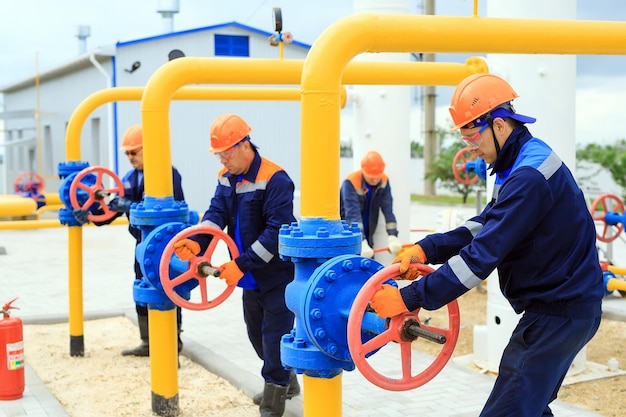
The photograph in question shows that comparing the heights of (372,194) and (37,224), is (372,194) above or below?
above

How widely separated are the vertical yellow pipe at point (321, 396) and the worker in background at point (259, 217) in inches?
53.1

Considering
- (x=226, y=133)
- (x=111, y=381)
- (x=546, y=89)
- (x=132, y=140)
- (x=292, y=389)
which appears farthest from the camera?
(x=132, y=140)

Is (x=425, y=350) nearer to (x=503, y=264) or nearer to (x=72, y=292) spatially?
(x=72, y=292)

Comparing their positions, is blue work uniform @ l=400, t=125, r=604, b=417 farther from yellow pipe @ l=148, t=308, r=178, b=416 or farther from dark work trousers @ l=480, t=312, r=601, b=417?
yellow pipe @ l=148, t=308, r=178, b=416

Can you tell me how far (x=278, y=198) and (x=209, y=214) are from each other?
18.0 inches

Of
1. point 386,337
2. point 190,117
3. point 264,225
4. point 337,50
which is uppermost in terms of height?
point 190,117

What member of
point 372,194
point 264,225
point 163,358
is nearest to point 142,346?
point 163,358

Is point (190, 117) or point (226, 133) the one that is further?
point (190, 117)

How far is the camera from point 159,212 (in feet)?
15.3

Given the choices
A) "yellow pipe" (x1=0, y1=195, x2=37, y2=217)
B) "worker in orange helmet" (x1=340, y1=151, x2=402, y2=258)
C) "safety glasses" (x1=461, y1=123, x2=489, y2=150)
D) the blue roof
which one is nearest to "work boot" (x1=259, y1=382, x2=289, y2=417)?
"safety glasses" (x1=461, y1=123, x2=489, y2=150)

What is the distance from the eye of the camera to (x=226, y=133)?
451cm

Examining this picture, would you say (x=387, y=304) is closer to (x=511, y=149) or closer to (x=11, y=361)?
(x=511, y=149)

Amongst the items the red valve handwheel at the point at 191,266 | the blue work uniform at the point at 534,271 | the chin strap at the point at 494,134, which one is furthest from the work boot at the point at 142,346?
the chin strap at the point at 494,134

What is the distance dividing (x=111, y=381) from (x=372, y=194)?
2848 millimetres
